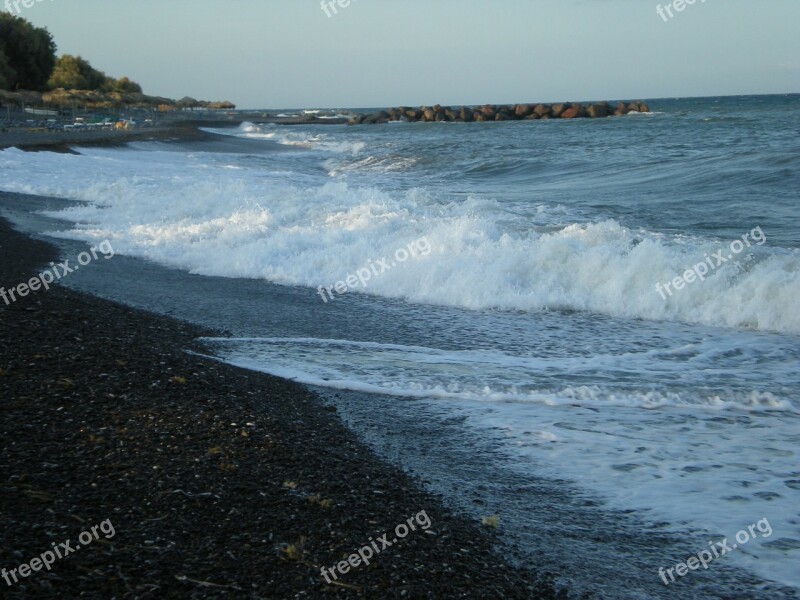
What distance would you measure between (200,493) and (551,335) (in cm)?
516

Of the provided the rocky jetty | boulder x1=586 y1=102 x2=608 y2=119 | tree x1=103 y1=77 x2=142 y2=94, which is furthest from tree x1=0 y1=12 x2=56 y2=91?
boulder x1=586 y1=102 x2=608 y2=119

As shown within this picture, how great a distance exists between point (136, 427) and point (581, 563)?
106 inches

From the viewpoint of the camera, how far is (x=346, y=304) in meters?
9.88

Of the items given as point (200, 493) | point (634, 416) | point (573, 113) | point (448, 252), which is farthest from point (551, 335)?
point (573, 113)

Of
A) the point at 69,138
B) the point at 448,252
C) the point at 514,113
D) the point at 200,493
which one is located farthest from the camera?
the point at 514,113

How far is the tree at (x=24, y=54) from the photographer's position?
61.3 m

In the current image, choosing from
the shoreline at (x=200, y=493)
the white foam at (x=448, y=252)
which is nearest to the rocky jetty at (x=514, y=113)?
the white foam at (x=448, y=252)

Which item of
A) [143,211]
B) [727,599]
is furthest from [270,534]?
[143,211]

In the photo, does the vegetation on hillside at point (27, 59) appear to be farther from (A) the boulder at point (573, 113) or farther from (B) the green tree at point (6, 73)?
(A) the boulder at point (573, 113)

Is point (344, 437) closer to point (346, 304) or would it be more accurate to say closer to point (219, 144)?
point (346, 304)

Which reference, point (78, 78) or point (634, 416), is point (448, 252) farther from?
point (78, 78)

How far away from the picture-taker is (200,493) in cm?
403

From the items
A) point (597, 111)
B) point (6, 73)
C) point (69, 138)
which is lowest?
point (69, 138)

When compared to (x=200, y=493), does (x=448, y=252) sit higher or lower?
higher
